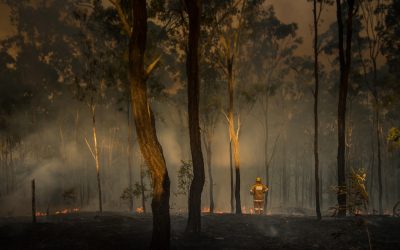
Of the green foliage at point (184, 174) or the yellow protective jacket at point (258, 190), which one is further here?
the green foliage at point (184, 174)

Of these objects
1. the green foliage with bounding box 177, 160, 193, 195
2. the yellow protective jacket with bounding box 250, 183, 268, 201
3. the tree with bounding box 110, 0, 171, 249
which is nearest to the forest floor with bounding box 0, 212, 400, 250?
the tree with bounding box 110, 0, 171, 249

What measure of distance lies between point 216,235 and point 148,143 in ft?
15.5

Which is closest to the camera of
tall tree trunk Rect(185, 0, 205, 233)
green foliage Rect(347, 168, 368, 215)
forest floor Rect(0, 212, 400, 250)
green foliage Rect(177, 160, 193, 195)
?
green foliage Rect(347, 168, 368, 215)

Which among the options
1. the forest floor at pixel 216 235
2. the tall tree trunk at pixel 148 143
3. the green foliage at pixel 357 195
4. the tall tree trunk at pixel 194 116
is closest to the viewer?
the green foliage at pixel 357 195

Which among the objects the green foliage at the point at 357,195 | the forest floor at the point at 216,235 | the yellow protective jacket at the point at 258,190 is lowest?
the forest floor at the point at 216,235

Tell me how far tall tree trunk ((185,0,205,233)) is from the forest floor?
72 cm

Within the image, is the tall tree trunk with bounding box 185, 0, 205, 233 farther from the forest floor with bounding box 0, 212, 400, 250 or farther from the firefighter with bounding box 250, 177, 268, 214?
the firefighter with bounding box 250, 177, 268, 214

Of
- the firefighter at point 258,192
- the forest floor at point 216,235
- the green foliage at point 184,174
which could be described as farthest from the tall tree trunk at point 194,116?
the green foliage at point 184,174

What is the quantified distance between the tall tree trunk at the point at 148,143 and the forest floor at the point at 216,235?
69.0 inches

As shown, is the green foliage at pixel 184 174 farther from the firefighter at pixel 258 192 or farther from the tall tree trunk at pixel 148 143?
the tall tree trunk at pixel 148 143

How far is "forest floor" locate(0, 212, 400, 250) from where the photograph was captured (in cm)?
1007

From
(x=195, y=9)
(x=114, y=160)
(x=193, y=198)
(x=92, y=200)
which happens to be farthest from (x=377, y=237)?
(x=114, y=160)

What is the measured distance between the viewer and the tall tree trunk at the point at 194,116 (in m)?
11.4

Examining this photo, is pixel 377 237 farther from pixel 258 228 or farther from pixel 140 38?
pixel 140 38
